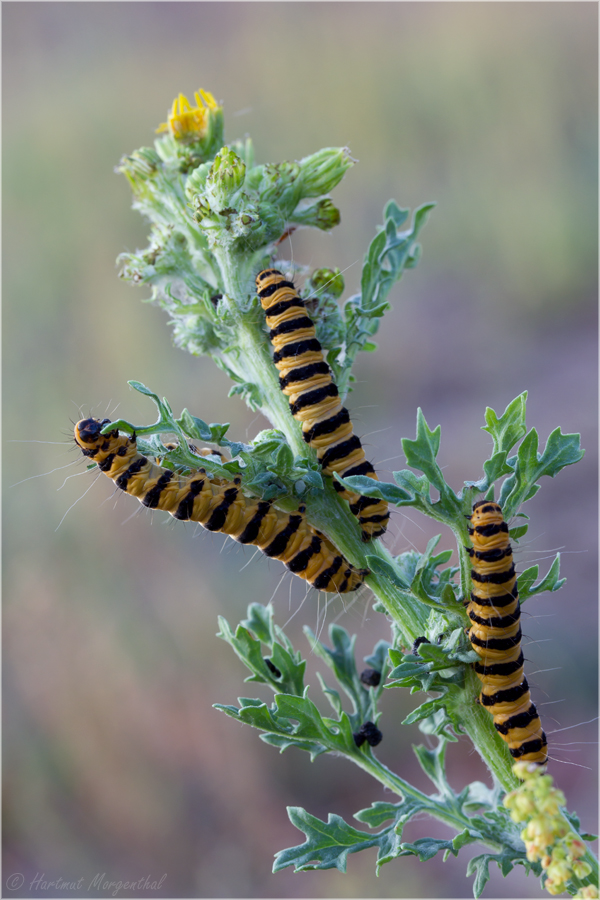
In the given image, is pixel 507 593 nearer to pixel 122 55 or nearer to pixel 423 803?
pixel 423 803

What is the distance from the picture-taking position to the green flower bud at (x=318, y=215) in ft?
9.88

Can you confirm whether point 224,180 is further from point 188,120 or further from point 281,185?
point 188,120

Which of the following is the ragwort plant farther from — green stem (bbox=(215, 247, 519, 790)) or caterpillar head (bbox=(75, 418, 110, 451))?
caterpillar head (bbox=(75, 418, 110, 451))

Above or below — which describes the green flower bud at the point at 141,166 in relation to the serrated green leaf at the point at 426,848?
above

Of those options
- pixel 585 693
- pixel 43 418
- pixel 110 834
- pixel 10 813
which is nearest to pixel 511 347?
pixel 585 693

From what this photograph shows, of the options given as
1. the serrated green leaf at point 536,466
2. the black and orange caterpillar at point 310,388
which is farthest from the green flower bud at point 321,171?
the serrated green leaf at point 536,466

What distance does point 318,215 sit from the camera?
9.95 feet

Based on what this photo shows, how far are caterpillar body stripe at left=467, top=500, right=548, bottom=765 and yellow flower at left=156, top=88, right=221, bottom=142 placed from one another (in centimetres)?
208

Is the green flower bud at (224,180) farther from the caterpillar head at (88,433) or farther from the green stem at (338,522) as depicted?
the caterpillar head at (88,433)

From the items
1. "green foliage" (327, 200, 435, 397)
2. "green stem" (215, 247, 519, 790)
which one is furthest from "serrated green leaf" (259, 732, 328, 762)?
"green foliage" (327, 200, 435, 397)

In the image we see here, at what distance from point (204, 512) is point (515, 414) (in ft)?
4.21

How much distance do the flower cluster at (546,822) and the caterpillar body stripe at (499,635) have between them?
2.17 ft

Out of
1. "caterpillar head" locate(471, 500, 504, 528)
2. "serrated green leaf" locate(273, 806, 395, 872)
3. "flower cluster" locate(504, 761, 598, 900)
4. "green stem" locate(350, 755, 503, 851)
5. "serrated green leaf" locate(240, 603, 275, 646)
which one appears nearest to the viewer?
"flower cluster" locate(504, 761, 598, 900)

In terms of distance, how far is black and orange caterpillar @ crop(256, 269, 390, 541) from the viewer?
8.35ft
